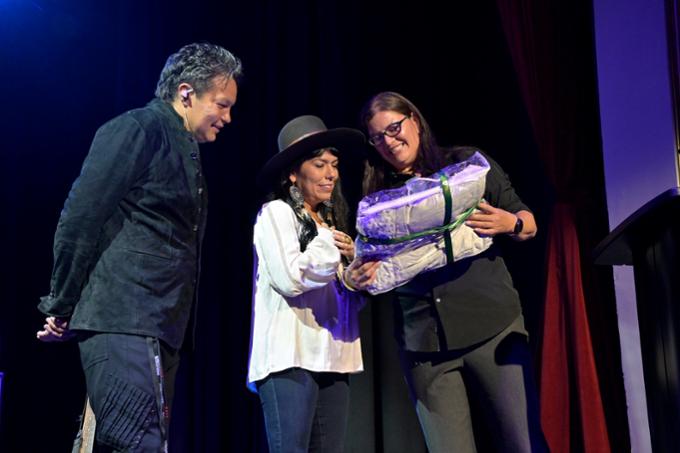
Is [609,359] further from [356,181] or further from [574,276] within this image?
[356,181]

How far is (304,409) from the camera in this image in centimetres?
205

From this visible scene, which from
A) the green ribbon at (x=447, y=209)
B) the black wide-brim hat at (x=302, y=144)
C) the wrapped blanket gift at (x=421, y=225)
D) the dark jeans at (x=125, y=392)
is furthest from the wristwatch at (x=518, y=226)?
the dark jeans at (x=125, y=392)

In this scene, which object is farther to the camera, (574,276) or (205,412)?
(205,412)

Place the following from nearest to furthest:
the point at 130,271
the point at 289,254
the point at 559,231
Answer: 1. the point at 130,271
2. the point at 289,254
3. the point at 559,231

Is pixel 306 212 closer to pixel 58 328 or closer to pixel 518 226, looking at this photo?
pixel 518 226

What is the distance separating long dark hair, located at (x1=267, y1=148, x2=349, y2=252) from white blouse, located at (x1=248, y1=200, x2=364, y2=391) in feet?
0.12

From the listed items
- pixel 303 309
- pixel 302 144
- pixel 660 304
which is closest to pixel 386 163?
pixel 302 144

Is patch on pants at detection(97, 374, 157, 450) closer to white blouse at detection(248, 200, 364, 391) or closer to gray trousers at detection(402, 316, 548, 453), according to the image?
white blouse at detection(248, 200, 364, 391)

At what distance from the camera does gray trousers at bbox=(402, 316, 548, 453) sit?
2.02 meters

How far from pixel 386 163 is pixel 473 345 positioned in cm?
70

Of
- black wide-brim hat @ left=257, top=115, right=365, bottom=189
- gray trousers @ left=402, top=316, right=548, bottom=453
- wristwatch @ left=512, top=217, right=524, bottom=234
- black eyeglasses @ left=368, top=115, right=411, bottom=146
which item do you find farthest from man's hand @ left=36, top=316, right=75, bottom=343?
wristwatch @ left=512, top=217, right=524, bottom=234

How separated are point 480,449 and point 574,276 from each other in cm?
94

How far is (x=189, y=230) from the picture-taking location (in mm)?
1855

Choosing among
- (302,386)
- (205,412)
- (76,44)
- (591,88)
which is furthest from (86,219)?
(591,88)
